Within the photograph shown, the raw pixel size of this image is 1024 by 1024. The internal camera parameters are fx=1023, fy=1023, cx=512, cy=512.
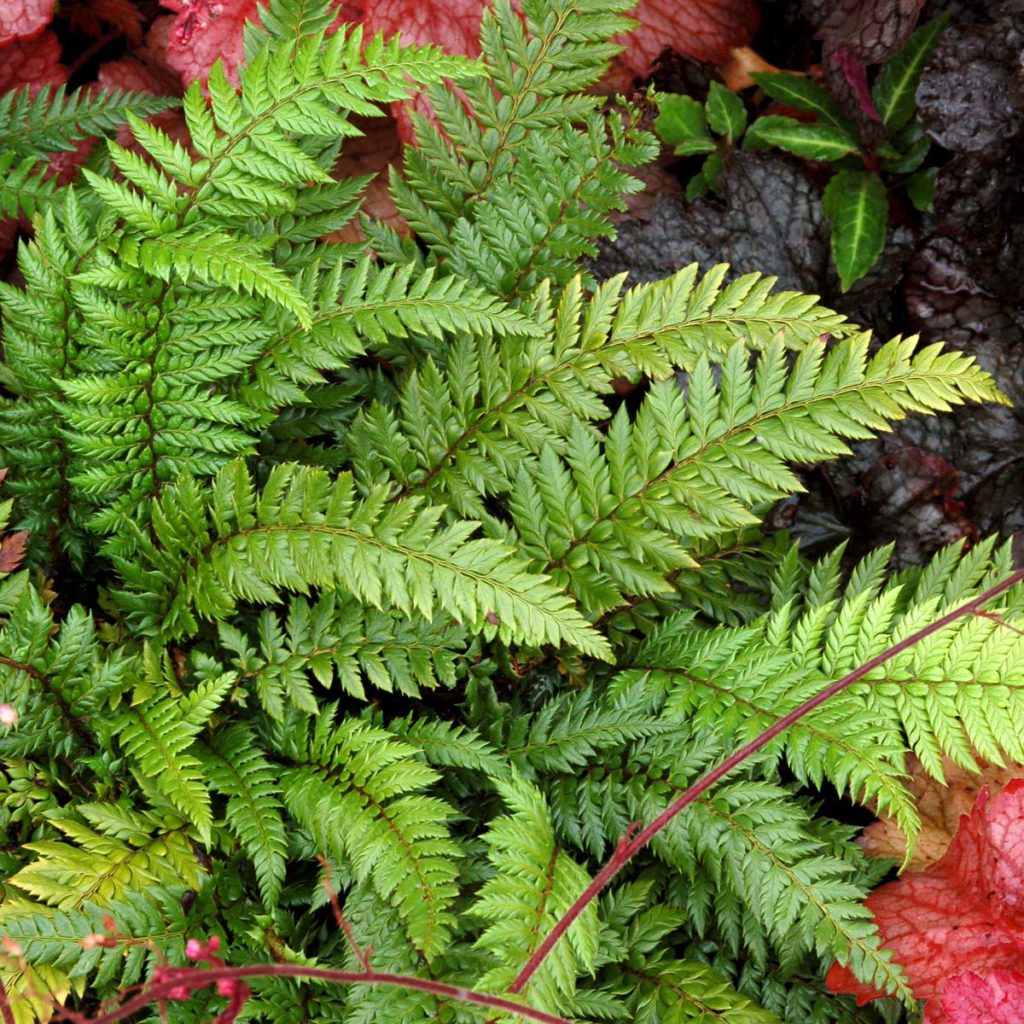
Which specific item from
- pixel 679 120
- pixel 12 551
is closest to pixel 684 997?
pixel 12 551

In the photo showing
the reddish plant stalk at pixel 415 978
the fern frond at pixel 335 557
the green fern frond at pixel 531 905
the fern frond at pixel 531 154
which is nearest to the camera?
the reddish plant stalk at pixel 415 978

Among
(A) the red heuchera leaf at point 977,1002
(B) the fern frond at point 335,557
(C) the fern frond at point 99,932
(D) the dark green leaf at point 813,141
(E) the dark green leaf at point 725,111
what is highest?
(E) the dark green leaf at point 725,111

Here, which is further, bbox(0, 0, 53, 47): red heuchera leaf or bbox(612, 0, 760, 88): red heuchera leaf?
bbox(612, 0, 760, 88): red heuchera leaf

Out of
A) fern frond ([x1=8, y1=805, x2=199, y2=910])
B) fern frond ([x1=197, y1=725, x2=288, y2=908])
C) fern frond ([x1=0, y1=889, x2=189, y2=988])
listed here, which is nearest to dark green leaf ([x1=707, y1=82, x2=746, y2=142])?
fern frond ([x1=197, y1=725, x2=288, y2=908])

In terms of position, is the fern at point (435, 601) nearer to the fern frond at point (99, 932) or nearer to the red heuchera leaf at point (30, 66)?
the fern frond at point (99, 932)

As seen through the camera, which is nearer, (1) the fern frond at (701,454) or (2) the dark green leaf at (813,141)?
(1) the fern frond at (701,454)

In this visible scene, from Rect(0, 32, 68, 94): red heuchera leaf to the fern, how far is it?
92 cm

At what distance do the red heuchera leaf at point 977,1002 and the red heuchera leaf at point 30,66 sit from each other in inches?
108

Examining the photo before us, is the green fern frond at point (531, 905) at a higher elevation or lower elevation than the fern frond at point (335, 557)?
lower

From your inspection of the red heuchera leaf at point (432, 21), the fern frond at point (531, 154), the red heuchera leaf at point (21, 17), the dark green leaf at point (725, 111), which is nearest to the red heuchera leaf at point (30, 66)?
the red heuchera leaf at point (21, 17)

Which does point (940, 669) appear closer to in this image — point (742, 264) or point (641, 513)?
point (641, 513)

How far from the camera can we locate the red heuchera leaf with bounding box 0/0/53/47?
2.34 m

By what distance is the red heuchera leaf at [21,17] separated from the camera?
7.69 ft

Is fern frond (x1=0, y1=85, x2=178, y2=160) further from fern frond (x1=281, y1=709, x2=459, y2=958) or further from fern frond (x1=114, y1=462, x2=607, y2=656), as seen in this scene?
fern frond (x1=281, y1=709, x2=459, y2=958)
